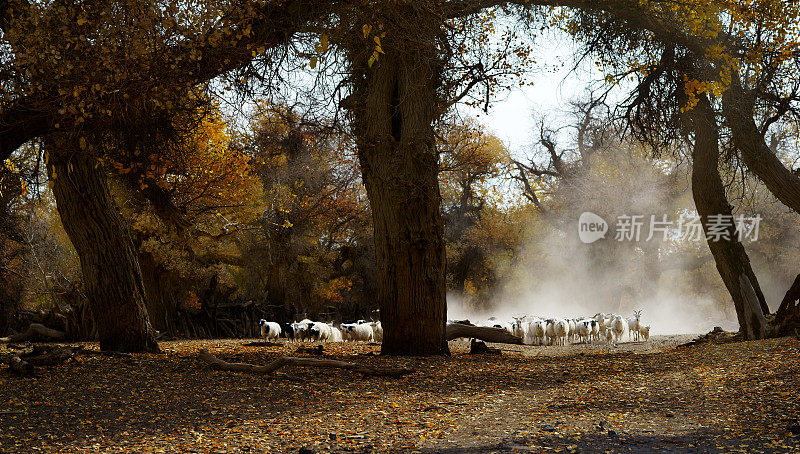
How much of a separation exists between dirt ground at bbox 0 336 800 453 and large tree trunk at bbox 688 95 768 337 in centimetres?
319

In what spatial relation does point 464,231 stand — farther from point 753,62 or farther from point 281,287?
point 753,62

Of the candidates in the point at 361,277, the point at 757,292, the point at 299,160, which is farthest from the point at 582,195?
the point at 757,292

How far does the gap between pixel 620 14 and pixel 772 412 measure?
770cm

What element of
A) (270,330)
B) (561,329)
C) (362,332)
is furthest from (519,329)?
(270,330)

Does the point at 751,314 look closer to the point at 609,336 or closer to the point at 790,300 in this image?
the point at 790,300

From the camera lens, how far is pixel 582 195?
38844 millimetres

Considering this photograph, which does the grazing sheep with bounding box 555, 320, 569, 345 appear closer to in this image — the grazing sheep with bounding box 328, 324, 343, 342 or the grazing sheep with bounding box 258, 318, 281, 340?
the grazing sheep with bounding box 328, 324, 343, 342

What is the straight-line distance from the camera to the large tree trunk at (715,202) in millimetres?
12203

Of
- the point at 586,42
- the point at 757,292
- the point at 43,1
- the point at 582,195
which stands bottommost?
the point at 757,292

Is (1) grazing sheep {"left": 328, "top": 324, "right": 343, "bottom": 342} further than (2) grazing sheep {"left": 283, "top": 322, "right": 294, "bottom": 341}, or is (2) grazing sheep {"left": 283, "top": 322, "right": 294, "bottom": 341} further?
(2) grazing sheep {"left": 283, "top": 322, "right": 294, "bottom": 341}

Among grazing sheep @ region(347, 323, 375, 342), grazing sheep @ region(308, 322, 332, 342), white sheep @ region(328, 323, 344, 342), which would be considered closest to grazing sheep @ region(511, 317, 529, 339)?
grazing sheep @ region(347, 323, 375, 342)

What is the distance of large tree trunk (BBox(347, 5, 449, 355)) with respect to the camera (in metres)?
10.9

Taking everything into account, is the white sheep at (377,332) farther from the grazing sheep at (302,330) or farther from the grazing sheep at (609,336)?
the grazing sheep at (609,336)

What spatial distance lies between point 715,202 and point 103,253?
11039 mm
